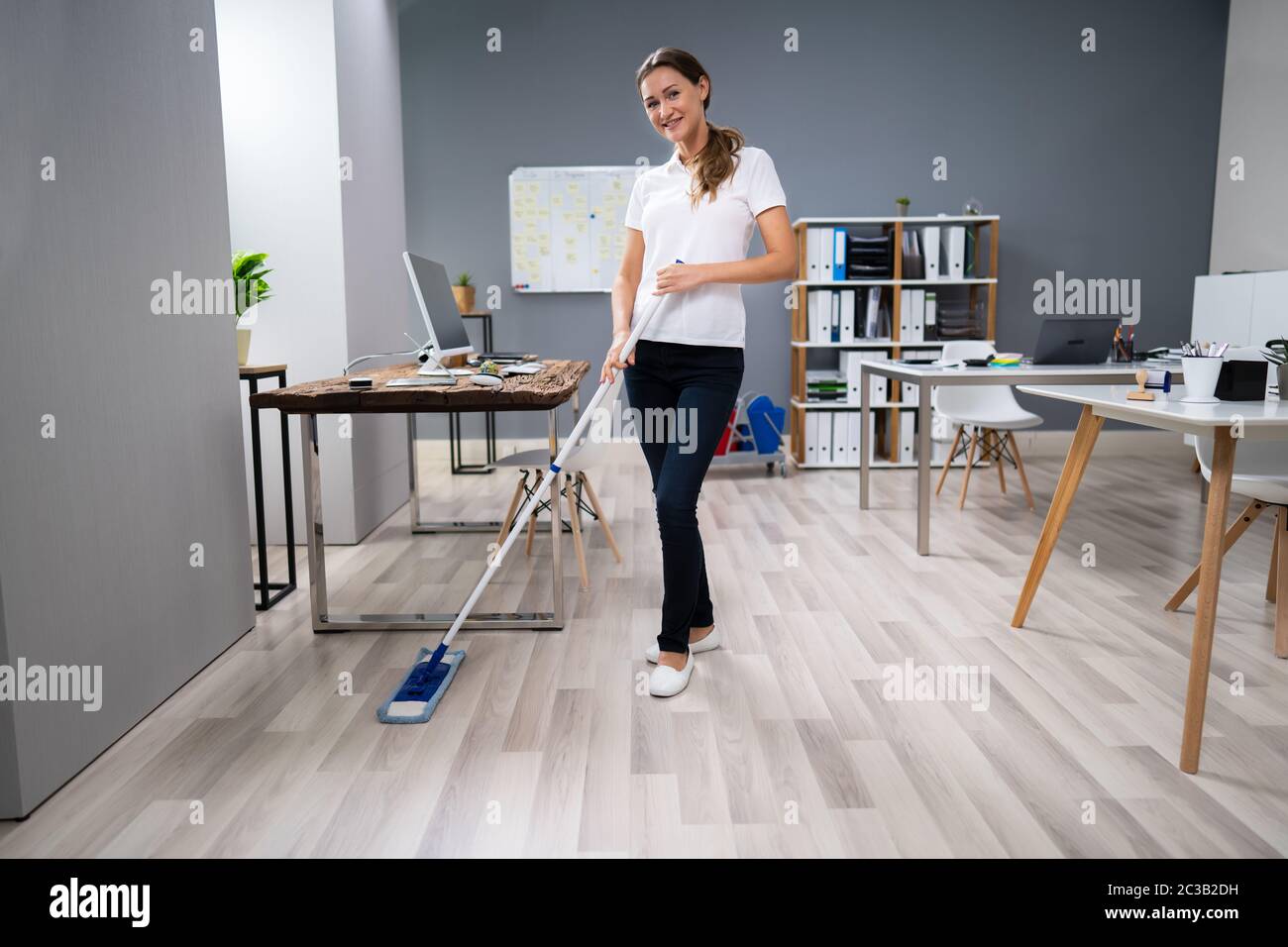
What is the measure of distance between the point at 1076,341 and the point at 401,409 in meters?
2.57

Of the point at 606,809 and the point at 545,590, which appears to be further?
the point at 545,590

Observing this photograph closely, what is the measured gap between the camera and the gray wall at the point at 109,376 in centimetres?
162

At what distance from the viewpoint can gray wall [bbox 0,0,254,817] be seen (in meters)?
1.62

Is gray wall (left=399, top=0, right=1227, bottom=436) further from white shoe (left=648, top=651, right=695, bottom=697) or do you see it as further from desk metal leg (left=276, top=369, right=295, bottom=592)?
white shoe (left=648, top=651, right=695, bottom=697)

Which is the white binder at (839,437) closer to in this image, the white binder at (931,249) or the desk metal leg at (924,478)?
the white binder at (931,249)

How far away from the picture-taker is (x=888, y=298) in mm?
5320

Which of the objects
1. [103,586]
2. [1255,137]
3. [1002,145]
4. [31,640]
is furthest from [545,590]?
[1255,137]

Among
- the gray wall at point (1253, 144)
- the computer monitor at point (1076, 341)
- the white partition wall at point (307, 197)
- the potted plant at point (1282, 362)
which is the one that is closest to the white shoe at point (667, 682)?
the potted plant at point (1282, 362)

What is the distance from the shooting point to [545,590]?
300 cm

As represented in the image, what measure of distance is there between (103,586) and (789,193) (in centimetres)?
464

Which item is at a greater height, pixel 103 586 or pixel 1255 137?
pixel 1255 137

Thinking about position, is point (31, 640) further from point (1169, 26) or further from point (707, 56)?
point (1169, 26)

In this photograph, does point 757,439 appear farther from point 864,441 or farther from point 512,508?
point 512,508

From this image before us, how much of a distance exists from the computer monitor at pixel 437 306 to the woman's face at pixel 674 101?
927mm
